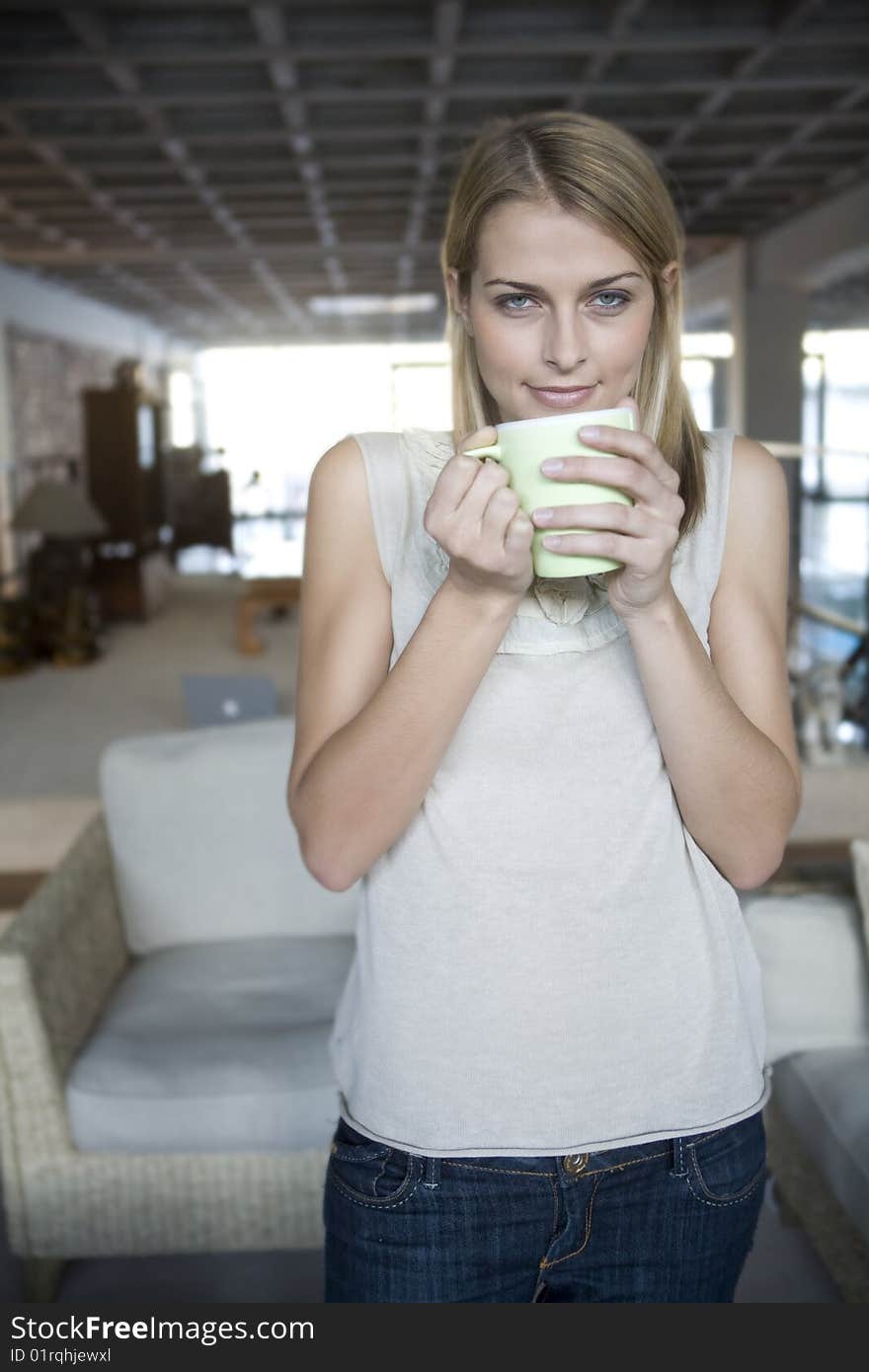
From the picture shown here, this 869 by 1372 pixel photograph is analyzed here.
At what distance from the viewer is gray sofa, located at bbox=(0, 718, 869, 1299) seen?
1920 millimetres

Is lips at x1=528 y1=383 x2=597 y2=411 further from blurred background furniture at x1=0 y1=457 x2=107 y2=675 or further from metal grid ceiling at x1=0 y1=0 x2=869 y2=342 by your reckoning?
blurred background furniture at x1=0 y1=457 x2=107 y2=675

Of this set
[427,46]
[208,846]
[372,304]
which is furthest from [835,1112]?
[372,304]

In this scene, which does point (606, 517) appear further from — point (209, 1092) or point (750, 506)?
A: point (209, 1092)

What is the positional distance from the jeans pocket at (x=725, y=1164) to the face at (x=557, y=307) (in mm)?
471

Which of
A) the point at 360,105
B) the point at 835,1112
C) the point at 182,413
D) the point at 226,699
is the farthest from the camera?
the point at 182,413

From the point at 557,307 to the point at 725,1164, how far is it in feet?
1.80

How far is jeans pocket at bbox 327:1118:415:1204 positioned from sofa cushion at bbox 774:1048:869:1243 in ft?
3.75

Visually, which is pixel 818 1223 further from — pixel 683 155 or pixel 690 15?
pixel 683 155

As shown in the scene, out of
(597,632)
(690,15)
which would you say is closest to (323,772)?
(597,632)

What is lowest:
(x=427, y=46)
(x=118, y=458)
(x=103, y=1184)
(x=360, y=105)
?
(x=103, y=1184)

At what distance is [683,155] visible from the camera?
8133mm

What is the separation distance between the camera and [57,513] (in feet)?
22.5

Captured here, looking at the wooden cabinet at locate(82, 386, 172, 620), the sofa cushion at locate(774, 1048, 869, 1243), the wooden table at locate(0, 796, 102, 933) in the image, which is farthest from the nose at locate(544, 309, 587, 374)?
the wooden cabinet at locate(82, 386, 172, 620)

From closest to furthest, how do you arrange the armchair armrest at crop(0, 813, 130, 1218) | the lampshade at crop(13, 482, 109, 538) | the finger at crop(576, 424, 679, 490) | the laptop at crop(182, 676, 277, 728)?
the finger at crop(576, 424, 679, 490) < the armchair armrest at crop(0, 813, 130, 1218) < the laptop at crop(182, 676, 277, 728) < the lampshade at crop(13, 482, 109, 538)
